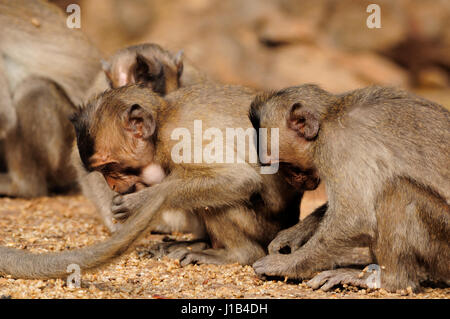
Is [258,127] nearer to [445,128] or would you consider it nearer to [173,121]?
[173,121]

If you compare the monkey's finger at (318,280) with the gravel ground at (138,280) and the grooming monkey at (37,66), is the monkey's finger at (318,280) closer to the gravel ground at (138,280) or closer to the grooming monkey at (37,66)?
the gravel ground at (138,280)

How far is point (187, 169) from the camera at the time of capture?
4527mm

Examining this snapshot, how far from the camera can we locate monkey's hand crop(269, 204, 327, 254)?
4.68 meters

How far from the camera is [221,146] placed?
452cm

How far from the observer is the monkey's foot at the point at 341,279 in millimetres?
4191

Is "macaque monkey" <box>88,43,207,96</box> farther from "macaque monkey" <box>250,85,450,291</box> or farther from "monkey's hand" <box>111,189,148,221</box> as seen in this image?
"macaque monkey" <box>250,85,450,291</box>

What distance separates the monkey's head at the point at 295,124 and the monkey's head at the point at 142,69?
164 cm

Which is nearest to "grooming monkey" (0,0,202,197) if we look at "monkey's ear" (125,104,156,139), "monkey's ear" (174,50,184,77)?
"monkey's ear" (174,50,184,77)

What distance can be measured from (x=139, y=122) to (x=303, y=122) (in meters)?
1.16

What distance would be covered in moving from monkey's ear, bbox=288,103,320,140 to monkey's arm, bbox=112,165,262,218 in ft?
1.44

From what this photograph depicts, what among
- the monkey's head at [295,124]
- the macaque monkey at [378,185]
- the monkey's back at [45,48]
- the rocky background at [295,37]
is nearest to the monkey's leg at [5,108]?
the monkey's back at [45,48]

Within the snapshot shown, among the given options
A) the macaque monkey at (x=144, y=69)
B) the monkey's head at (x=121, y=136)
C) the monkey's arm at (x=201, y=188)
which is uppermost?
the macaque monkey at (x=144, y=69)
